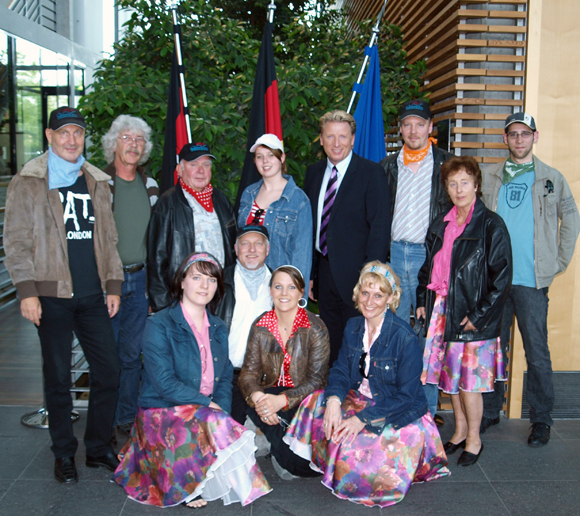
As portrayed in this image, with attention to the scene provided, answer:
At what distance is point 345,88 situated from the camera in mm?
5941

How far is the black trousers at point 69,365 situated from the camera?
325 centimetres

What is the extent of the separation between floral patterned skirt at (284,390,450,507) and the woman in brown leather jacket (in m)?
0.22

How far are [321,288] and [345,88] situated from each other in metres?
2.85

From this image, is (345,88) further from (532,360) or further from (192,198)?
(532,360)

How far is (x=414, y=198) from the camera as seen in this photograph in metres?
3.86

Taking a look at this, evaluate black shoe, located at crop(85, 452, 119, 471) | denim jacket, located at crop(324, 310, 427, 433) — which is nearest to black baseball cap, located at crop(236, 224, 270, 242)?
denim jacket, located at crop(324, 310, 427, 433)

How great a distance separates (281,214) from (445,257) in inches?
43.6

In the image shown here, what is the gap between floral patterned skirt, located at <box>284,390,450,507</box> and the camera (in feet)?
10.1

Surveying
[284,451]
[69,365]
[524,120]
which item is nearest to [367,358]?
[284,451]

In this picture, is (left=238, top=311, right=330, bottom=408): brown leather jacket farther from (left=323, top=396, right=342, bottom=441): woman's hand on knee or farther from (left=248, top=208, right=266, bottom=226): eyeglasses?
(left=248, top=208, right=266, bottom=226): eyeglasses

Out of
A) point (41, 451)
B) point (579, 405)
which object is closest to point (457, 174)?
point (579, 405)

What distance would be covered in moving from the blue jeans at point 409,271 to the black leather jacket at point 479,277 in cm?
36

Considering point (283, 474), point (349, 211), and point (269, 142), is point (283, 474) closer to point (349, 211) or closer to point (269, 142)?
point (349, 211)

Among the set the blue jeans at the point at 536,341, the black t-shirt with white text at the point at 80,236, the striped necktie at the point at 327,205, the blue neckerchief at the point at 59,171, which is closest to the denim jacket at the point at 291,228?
the striped necktie at the point at 327,205
